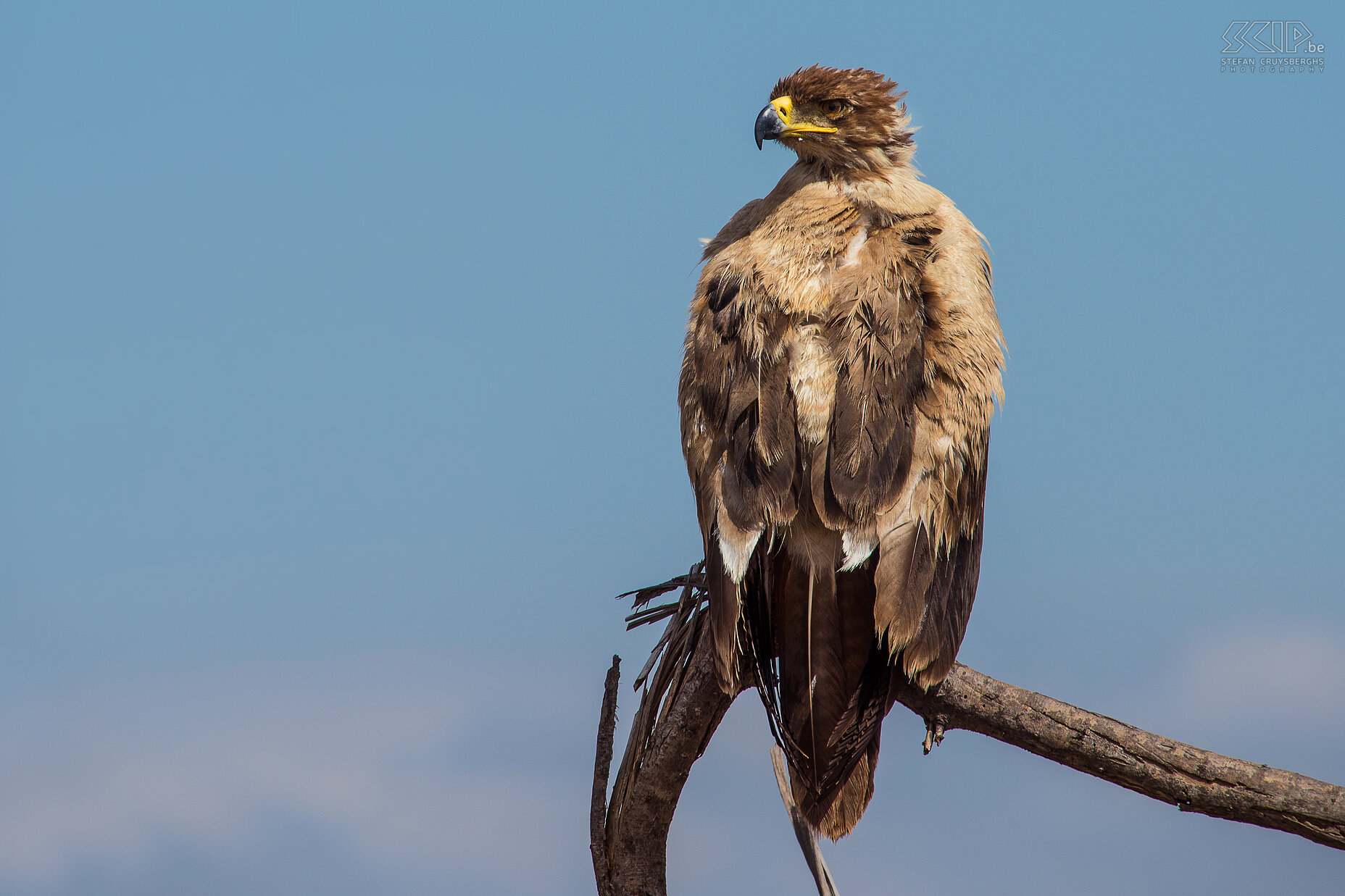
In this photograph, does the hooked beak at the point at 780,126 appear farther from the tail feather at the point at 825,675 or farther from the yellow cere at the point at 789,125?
the tail feather at the point at 825,675

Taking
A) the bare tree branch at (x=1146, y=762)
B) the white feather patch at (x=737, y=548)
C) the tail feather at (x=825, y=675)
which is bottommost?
the bare tree branch at (x=1146, y=762)

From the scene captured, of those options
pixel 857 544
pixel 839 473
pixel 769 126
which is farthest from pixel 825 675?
pixel 769 126

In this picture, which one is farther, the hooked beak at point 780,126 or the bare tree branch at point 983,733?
the hooked beak at point 780,126

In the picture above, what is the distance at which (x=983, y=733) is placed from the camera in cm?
421

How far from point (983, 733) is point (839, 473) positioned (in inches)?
46.8

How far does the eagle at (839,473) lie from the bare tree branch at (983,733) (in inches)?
12.0

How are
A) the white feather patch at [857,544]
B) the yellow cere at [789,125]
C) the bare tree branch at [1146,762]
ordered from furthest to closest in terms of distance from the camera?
the yellow cere at [789,125] < the bare tree branch at [1146,762] < the white feather patch at [857,544]

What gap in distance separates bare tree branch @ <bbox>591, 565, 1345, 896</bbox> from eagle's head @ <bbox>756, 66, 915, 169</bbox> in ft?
5.68

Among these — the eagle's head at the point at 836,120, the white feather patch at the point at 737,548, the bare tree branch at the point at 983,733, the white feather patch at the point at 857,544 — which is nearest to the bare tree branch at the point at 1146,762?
the bare tree branch at the point at 983,733

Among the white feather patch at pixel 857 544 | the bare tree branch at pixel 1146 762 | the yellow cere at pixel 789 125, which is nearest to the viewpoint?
the white feather patch at pixel 857 544

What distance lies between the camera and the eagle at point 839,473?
379cm

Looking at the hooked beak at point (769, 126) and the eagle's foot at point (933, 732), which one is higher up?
the hooked beak at point (769, 126)

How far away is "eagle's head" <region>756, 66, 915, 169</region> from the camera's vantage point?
14.8ft

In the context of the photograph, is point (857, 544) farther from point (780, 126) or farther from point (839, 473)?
point (780, 126)
